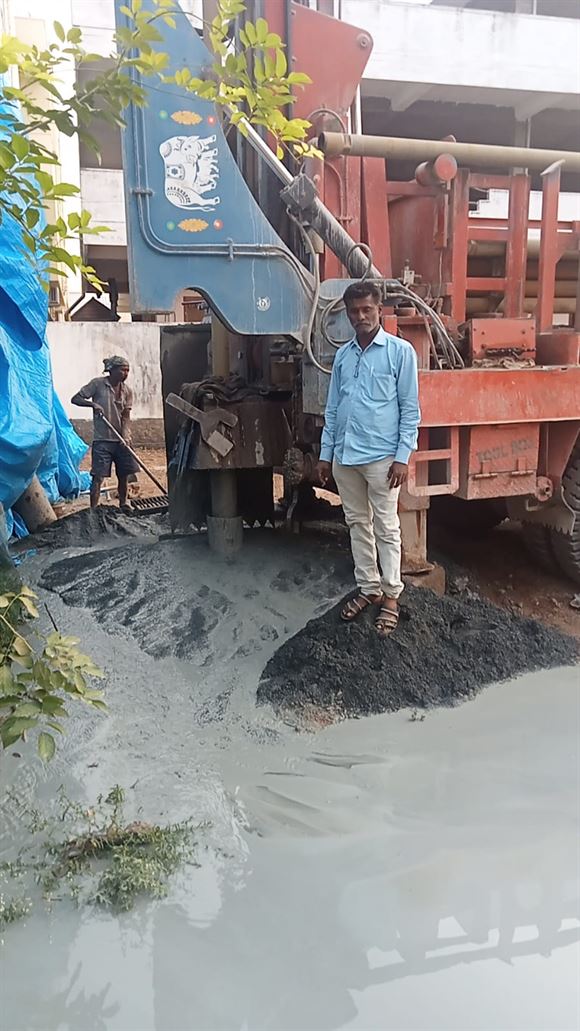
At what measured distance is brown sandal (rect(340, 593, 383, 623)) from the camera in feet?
12.6

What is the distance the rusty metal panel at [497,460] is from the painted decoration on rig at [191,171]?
1.67 m

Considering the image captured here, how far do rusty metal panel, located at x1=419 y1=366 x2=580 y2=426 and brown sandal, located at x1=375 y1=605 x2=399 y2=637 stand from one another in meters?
0.90

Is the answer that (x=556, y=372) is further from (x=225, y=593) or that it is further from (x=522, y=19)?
(x=522, y=19)

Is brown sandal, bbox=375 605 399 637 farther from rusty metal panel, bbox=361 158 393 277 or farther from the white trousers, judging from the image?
rusty metal panel, bbox=361 158 393 277

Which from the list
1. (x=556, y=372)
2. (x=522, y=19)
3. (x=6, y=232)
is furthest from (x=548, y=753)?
(x=522, y=19)

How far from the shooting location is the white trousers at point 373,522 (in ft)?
12.2

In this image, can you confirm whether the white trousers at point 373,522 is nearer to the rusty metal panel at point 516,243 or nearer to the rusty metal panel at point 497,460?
the rusty metal panel at point 497,460

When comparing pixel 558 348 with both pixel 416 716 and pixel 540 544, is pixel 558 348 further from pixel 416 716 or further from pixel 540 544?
pixel 416 716

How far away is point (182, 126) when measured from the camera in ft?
12.4

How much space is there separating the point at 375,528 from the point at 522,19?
16296mm

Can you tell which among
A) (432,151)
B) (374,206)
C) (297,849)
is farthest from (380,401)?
(297,849)

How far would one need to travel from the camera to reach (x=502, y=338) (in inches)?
168

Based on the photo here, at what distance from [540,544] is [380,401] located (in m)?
1.90

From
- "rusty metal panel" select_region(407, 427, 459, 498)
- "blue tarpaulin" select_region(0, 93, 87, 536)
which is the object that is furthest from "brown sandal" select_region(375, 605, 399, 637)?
"blue tarpaulin" select_region(0, 93, 87, 536)
